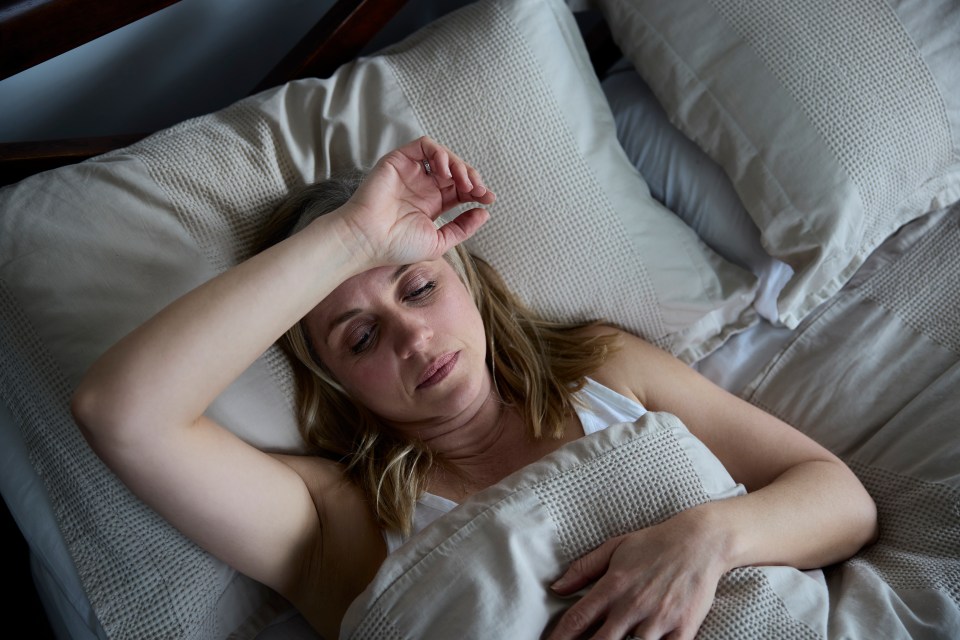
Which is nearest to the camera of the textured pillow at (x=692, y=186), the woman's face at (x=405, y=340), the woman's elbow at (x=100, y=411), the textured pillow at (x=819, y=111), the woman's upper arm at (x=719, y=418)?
the woman's elbow at (x=100, y=411)

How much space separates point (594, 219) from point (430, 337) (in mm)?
385

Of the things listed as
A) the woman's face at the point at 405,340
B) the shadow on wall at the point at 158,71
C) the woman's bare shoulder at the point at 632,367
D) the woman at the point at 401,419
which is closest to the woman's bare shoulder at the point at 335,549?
the woman at the point at 401,419

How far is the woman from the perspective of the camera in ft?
3.04

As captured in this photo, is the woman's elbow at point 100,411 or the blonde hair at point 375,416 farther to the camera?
the blonde hair at point 375,416

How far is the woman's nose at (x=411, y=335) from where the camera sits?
1.07 meters

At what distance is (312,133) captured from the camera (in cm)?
129

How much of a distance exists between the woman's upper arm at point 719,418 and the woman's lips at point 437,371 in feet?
0.94

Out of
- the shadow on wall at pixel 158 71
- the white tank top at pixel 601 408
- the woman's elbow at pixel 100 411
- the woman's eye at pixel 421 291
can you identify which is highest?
the shadow on wall at pixel 158 71

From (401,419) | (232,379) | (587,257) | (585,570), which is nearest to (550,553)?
(585,570)

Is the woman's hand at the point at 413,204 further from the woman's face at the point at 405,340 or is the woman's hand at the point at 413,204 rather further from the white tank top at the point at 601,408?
the white tank top at the point at 601,408

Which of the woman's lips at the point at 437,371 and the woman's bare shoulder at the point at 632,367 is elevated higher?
the woman's lips at the point at 437,371

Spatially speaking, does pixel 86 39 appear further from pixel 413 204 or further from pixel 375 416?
pixel 375 416

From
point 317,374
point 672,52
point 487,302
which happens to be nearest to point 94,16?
point 317,374

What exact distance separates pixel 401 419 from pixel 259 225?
334 millimetres
